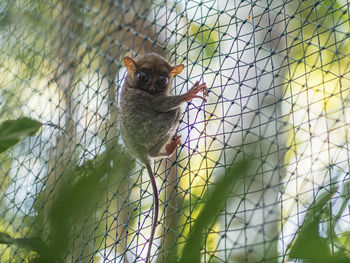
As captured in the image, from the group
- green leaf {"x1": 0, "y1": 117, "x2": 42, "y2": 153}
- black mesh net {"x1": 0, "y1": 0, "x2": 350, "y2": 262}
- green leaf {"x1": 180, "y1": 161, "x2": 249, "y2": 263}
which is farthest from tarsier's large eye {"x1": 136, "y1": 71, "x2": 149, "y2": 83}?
→ green leaf {"x1": 180, "y1": 161, "x2": 249, "y2": 263}

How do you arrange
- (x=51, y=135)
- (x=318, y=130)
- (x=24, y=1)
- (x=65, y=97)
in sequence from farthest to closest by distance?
(x=24, y=1), (x=65, y=97), (x=51, y=135), (x=318, y=130)

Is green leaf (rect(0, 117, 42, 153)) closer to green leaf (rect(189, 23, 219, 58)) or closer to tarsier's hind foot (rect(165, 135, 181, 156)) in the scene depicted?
tarsier's hind foot (rect(165, 135, 181, 156))

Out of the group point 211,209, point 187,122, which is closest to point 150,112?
point 187,122

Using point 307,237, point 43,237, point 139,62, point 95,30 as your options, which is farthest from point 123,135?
point 307,237

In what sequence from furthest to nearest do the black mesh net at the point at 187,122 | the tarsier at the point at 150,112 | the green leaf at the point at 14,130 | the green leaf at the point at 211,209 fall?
the tarsier at the point at 150,112 < the black mesh net at the point at 187,122 < the green leaf at the point at 14,130 < the green leaf at the point at 211,209

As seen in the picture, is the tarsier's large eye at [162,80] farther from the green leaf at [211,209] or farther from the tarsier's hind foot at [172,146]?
the green leaf at [211,209]

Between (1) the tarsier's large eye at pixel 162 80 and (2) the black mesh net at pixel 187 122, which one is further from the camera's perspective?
(1) the tarsier's large eye at pixel 162 80

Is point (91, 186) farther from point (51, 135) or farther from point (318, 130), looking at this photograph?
point (51, 135)

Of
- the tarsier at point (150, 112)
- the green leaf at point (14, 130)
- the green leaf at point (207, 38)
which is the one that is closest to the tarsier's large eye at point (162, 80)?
the tarsier at point (150, 112)
